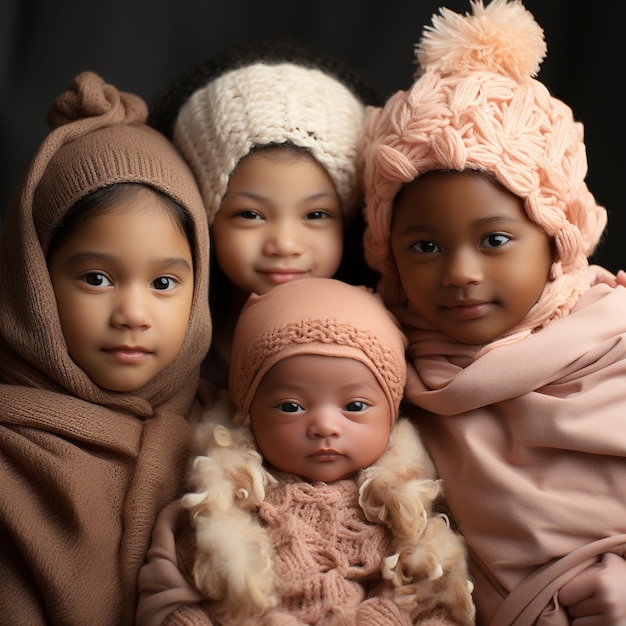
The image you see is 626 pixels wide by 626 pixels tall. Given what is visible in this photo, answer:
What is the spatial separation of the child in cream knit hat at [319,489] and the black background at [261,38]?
0.92 m

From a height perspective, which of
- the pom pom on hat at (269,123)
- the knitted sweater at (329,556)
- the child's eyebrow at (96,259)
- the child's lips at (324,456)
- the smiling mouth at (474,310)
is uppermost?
the pom pom on hat at (269,123)

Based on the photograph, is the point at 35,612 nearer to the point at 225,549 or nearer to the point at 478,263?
the point at 225,549

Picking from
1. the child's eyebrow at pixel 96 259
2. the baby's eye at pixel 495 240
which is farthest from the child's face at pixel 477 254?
the child's eyebrow at pixel 96 259

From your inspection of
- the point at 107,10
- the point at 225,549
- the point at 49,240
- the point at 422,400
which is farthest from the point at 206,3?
the point at 225,549

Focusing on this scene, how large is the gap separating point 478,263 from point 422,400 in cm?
27

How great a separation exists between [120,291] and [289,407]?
0.37 metres

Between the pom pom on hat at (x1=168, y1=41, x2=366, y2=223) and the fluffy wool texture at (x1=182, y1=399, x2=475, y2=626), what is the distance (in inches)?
23.4

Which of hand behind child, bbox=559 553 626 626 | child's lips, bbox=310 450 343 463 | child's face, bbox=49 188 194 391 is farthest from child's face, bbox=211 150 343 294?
hand behind child, bbox=559 553 626 626

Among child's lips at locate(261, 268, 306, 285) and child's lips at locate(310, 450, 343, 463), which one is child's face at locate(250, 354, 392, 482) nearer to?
child's lips at locate(310, 450, 343, 463)

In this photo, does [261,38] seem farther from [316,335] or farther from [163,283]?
[316,335]

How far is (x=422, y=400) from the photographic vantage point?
152 cm

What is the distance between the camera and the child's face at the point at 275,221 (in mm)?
1680

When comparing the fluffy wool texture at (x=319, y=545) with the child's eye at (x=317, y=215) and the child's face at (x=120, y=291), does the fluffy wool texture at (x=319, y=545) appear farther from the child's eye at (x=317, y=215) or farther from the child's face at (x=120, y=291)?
the child's eye at (x=317, y=215)

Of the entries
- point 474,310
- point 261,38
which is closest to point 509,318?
point 474,310
